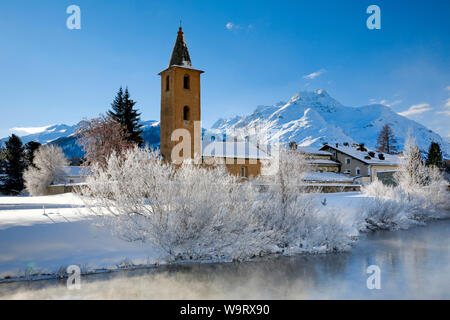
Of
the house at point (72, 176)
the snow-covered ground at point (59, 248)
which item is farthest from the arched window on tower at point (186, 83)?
the snow-covered ground at point (59, 248)

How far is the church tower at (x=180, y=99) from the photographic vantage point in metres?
34.2

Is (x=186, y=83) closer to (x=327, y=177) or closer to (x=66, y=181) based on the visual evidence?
(x=327, y=177)

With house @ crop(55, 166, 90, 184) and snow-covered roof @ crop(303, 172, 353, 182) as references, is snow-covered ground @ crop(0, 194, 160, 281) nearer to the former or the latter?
house @ crop(55, 166, 90, 184)

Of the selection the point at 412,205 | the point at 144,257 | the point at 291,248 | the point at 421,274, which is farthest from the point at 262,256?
the point at 412,205

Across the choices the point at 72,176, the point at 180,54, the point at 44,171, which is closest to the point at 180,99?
the point at 180,54

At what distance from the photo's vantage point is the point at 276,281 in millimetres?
11977

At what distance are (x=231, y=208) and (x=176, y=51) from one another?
945 inches

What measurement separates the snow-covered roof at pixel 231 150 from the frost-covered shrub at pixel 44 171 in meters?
20.3

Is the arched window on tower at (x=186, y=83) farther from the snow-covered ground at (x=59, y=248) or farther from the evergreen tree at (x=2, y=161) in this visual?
the evergreen tree at (x=2, y=161)

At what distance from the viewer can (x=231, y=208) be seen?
1545 centimetres

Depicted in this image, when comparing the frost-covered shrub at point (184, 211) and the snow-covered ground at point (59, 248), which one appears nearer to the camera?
the snow-covered ground at point (59, 248)

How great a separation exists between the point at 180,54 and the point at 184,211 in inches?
965

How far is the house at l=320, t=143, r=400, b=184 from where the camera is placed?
48.4m

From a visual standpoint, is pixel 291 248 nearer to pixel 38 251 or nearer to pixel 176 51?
pixel 38 251
